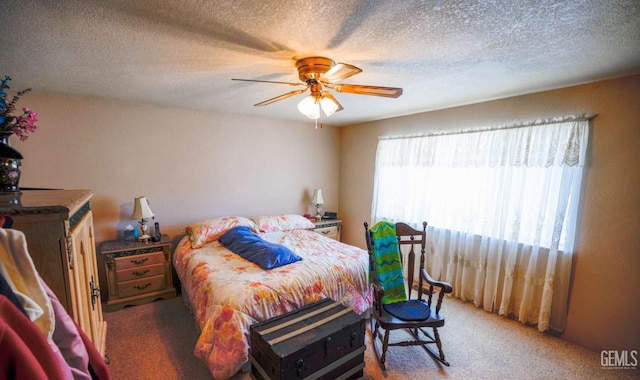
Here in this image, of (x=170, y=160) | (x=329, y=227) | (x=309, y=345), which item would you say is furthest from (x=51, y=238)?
(x=329, y=227)

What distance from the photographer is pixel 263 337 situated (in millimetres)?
1711

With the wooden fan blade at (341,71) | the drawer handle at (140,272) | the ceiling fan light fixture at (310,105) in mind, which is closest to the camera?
the wooden fan blade at (341,71)

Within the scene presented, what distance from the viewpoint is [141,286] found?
292 centimetres

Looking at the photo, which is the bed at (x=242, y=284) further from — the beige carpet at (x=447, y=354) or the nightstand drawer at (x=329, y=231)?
the nightstand drawer at (x=329, y=231)

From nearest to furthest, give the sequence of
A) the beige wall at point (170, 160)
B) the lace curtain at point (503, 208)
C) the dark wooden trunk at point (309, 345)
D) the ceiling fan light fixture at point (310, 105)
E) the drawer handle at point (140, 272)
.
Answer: the dark wooden trunk at point (309, 345) < the ceiling fan light fixture at point (310, 105) < the lace curtain at point (503, 208) < the beige wall at point (170, 160) < the drawer handle at point (140, 272)

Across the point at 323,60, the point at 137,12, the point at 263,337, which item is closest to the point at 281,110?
the point at 323,60

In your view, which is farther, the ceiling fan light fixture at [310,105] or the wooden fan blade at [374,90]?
the ceiling fan light fixture at [310,105]

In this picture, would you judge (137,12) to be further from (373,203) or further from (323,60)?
(373,203)

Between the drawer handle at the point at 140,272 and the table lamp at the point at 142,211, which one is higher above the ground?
the table lamp at the point at 142,211

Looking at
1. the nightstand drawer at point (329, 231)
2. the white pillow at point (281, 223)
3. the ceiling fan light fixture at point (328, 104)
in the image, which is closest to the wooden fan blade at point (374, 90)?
the ceiling fan light fixture at point (328, 104)

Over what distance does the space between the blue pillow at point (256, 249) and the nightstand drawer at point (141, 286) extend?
82 cm

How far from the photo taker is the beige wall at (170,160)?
9.03ft

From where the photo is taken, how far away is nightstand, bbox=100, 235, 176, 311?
2771mm

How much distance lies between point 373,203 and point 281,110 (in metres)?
1.93
